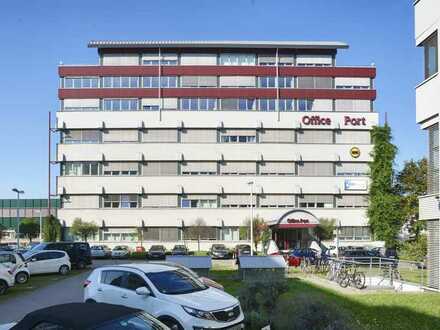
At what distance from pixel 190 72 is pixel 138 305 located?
2285 inches

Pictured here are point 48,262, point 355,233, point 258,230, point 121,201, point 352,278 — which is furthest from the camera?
point 355,233

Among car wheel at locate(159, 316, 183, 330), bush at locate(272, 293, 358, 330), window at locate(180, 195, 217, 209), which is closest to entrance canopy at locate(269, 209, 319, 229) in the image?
window at locate(180, 195, 217, 209)

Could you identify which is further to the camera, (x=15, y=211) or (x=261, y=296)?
(x=15, y=211)

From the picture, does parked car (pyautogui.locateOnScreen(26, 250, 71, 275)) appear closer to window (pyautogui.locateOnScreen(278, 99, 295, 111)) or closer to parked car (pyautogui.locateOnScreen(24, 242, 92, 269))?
parked car (pyautogui.locateOnScreen(24, 242, 92, 269))

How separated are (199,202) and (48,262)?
112 feet

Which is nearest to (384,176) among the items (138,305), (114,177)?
(114,177)

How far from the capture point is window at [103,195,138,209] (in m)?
66.6

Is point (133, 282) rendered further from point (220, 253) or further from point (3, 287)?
point (220, 253)

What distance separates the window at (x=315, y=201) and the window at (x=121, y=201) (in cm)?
2011

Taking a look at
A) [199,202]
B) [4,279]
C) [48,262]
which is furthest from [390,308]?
[199,202]

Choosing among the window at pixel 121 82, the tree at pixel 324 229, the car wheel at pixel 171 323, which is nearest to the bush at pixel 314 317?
the car wheel at pixel 171 323

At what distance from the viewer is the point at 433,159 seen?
22844mm

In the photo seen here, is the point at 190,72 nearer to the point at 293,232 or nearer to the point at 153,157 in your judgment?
the point at 153,157

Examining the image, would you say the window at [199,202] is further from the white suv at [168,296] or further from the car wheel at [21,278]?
the white suv at [168,296]
